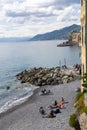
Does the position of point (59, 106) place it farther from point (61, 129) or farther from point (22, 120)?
point (61, 129)

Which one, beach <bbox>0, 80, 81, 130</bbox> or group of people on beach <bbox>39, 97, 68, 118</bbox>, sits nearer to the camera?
beach <bbox>0, 80, 81, 130</bbox>

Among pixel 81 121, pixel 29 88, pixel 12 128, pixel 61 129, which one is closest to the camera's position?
pixel 81 121

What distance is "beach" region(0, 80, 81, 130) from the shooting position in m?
41.4

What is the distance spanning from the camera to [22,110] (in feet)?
179

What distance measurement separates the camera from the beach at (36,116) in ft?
136

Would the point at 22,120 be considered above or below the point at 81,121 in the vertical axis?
below

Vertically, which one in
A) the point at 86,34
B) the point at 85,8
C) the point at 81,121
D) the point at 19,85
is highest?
the point at 85,8

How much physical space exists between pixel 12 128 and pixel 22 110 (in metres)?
10.8

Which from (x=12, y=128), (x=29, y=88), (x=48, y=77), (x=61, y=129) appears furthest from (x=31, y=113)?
(x=48, y=77)

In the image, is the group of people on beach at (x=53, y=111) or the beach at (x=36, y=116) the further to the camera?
the group of people on beach at (x=53, y=111)

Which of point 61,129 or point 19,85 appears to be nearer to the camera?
point 61,129

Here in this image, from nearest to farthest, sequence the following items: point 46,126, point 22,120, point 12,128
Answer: point 46,126
point 12,128
point 22,120

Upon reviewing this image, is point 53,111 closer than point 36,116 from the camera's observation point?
Yes

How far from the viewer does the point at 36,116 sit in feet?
156
